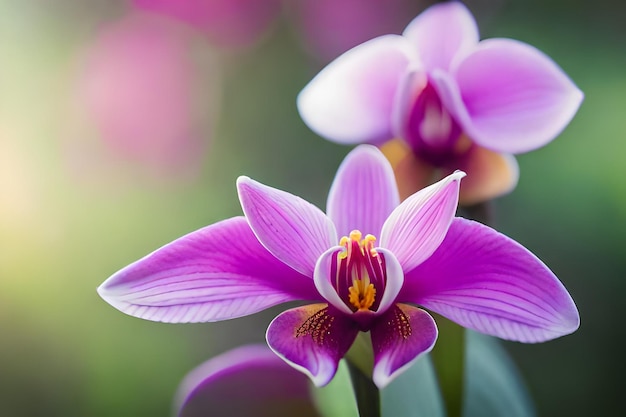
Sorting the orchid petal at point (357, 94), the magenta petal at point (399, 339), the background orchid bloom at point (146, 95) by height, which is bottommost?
the magenta petal at point (399, 339)

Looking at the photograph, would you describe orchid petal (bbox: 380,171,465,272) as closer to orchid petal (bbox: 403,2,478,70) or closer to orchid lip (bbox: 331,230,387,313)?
orchid lip (bbox: 331,230,387,313)

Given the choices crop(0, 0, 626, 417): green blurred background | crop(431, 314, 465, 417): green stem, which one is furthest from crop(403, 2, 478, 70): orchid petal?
crop(0, 0, 626, 417): green blurred background

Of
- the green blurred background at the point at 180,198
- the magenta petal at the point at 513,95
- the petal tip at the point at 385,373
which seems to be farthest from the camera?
the green blurred background at the point at 180,198

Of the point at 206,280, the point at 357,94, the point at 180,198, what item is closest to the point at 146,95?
the point at 180,198

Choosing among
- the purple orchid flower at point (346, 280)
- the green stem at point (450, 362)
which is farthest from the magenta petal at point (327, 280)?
the green stem at point (450, 362)

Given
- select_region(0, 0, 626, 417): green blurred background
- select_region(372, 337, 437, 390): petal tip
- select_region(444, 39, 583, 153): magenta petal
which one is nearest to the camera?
select_region(372, 337, 437, 390): petal tip

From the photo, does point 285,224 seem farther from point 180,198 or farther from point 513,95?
point 180,198

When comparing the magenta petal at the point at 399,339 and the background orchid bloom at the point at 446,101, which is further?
→ the background orchid bloom at the point at 446,101

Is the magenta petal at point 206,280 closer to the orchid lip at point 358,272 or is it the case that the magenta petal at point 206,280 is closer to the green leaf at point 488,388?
the orchid lip at point 358,272
